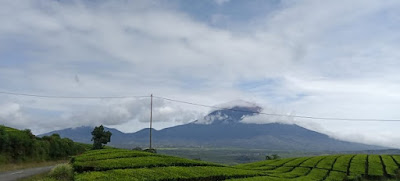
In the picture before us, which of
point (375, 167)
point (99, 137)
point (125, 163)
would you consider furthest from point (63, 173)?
point (375, 167)

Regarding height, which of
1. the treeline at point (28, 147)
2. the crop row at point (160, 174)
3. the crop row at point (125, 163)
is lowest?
the crop row at point (160, 174)

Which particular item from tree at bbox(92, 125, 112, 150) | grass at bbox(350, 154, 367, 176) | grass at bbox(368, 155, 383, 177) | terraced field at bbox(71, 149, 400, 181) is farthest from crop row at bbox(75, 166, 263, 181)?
tree at bbox(92, 125, 112, 150)

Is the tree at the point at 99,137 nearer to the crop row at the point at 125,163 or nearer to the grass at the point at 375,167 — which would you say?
the crop row at the point at 125,163

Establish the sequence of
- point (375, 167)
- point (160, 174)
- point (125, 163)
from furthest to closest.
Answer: point (375, 167)
point (125, 163)
point (160, 174)

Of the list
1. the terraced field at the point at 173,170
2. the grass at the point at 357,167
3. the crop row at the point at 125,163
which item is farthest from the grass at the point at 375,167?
the crop row at the point at 125,163

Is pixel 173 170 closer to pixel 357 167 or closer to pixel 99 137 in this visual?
pixel 357 167

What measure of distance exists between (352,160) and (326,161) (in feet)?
15.5

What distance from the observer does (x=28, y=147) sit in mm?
44625

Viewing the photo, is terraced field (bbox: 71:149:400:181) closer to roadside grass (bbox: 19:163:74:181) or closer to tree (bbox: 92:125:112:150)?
A: roadside grass (bbox: 19:163:74:181)

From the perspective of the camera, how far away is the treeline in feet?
131

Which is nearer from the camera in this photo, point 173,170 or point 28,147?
point 173,170

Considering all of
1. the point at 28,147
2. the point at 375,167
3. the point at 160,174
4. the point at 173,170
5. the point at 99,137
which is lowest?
the point at 375,167

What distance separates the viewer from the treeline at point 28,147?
40.0 m

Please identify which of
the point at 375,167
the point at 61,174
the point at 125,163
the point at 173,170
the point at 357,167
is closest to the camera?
the point at 61,174
